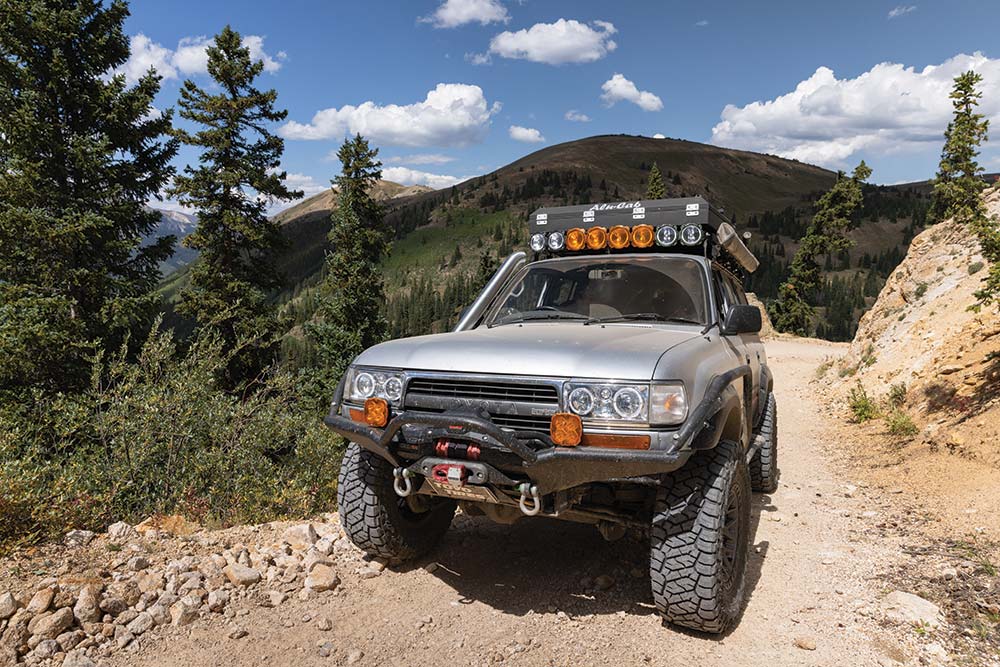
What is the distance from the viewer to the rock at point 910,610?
3662 mm

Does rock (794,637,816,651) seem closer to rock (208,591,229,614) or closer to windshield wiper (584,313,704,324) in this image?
windshield wiper (584,313,704,324)

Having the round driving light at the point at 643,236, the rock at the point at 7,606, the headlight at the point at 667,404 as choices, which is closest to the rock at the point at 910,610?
the headlight at the point at 667,404

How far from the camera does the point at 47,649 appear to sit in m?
3.17

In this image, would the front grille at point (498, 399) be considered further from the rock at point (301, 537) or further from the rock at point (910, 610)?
the rock at point (910, 610)

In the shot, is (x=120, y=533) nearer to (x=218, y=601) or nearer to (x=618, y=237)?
(x=218, y=601)

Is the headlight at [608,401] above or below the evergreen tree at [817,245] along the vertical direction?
below

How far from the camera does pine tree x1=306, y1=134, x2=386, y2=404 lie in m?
25.2

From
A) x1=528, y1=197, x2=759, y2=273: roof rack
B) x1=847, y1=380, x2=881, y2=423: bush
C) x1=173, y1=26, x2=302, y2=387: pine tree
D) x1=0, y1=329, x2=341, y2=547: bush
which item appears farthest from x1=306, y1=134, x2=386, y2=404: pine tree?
x1=528, y1=197, x2=759, y2=273: roof rack

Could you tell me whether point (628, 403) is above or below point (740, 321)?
below

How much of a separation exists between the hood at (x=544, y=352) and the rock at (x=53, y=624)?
84.4 inches

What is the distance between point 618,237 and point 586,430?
8.86ft

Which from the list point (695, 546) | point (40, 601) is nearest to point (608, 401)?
point (695, 546)

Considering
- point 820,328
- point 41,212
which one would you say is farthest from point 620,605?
point 820,328

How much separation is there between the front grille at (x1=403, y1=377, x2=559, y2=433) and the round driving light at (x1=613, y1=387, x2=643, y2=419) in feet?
1.07
